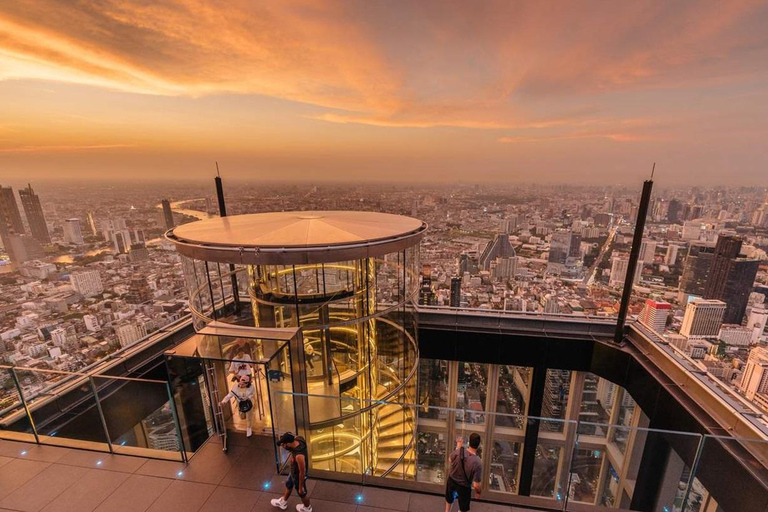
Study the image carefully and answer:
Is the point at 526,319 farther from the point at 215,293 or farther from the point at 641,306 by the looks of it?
the point at 215,293

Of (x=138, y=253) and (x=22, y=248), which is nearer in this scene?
(x=22, y=248)

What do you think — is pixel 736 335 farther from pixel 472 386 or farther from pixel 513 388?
pixel 472 386

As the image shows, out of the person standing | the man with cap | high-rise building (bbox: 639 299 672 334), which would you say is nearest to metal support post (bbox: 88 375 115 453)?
the person standing

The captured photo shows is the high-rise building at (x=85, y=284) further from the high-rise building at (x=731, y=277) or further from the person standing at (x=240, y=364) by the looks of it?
the high-rise building at (x=731, y=277)

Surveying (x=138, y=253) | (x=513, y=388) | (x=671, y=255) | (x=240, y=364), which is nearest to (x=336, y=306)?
(x=240, y=364)

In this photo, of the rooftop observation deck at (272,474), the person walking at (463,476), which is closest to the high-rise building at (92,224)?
the rooftop observation deck at (272,474)

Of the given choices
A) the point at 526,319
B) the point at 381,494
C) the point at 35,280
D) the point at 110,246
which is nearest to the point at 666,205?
the point at 526,319
